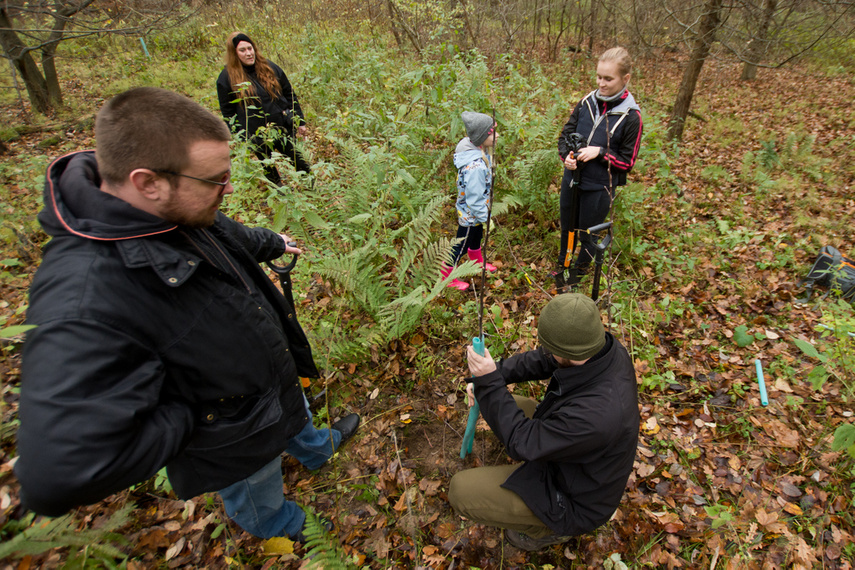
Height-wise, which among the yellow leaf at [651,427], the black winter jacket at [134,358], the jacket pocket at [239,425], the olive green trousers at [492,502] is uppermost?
the black winter jacket at [134,358]

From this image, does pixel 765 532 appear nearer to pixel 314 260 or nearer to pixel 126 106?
pixel 314 260

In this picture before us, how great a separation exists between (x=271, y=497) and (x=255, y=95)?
14.9 ft

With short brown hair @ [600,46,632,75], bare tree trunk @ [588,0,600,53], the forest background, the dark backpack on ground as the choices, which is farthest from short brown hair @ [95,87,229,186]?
bare tree trunk @ [588,0,600,53]

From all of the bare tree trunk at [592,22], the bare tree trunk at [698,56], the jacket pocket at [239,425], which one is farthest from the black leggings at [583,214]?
the bare tree trunk at [592,22]

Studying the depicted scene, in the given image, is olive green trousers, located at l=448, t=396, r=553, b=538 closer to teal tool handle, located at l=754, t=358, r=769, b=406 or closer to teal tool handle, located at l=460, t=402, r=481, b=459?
teal tool handle, located at l=460, t=402, r=481, b=459

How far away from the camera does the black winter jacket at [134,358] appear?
1.15 meters

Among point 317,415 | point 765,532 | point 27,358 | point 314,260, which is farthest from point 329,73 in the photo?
point 765,532

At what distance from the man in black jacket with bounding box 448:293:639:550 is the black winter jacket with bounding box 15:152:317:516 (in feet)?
3.87

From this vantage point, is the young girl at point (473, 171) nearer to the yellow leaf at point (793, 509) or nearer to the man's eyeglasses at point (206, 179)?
the man's eyeglasses at point (206, 179)

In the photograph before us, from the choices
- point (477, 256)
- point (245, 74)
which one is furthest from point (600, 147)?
point (245, 74)

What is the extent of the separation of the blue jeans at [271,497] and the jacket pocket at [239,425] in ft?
1.38

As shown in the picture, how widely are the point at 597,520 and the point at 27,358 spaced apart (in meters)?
2.52

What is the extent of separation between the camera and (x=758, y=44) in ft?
34.7

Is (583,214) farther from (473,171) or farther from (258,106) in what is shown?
(258,106)
